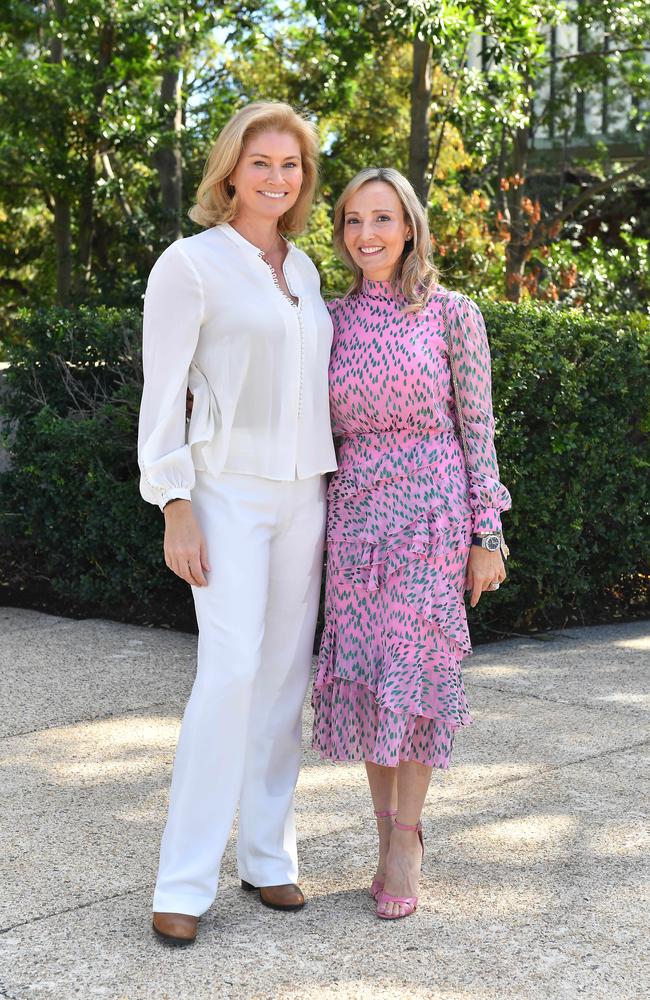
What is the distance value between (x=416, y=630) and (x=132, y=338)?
3.74 meters

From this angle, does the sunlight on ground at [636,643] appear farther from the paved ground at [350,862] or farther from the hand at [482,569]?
the hand at [482,569]

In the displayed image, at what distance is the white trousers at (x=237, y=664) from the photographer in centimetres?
304

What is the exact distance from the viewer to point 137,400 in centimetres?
621

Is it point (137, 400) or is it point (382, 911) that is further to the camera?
point (137, 400)

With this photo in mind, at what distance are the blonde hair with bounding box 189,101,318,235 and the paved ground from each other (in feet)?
6.01

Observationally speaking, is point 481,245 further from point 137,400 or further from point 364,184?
point 364,184

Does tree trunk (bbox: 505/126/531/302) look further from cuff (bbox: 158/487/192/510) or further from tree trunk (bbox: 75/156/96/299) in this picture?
cuff (bbox: 158/487/192/510)

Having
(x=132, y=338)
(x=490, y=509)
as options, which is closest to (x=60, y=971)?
(x=490, y=509)

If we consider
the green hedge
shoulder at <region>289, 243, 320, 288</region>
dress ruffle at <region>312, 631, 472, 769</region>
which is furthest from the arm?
the green hedge

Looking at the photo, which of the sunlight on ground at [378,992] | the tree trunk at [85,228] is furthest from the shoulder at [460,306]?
the tree trunk at [85,228]

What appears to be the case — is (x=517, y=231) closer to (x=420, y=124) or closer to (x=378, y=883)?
(x=420, y=124)

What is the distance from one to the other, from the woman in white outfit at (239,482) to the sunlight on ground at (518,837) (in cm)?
64

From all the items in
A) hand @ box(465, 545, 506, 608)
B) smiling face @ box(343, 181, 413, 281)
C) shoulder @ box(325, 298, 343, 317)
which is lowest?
hand @ box(465, 545, 506, 608)

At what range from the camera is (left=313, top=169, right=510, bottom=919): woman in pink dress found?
323 centimetres
